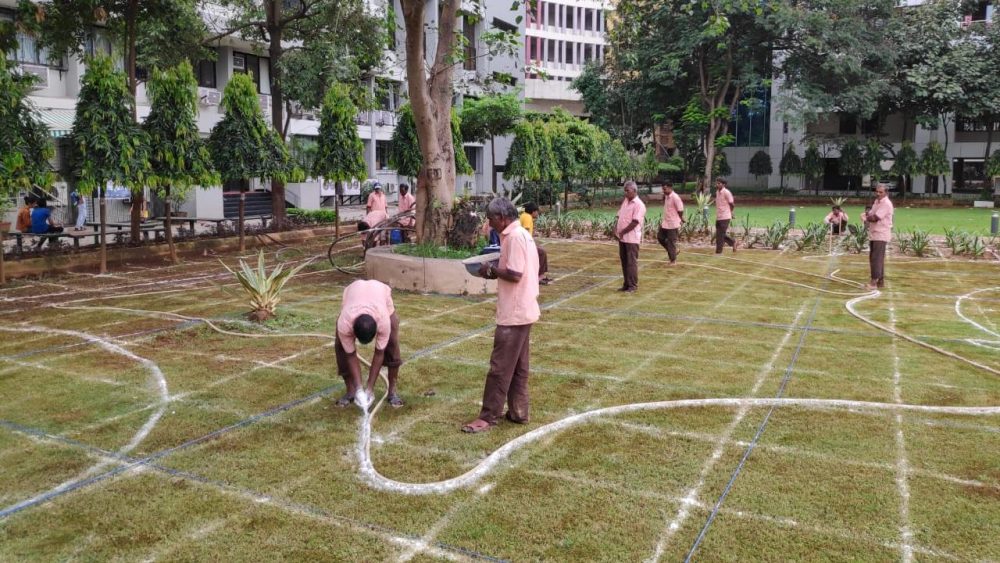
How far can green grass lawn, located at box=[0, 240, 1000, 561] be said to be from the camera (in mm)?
4074

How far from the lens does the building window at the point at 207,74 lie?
96.3 feet

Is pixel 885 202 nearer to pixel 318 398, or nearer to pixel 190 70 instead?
pixel 318 398

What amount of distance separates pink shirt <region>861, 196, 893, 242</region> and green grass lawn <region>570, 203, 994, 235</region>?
11.6 metres

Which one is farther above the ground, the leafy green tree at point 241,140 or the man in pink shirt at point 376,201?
the leafy green tree at point 241,140

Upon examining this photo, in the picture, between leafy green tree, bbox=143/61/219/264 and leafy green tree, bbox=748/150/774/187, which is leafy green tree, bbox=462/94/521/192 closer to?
leafy green tree, bbox=143/61/219/264

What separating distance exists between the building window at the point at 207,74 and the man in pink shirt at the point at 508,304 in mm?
27106

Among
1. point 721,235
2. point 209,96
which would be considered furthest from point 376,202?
point 209,96

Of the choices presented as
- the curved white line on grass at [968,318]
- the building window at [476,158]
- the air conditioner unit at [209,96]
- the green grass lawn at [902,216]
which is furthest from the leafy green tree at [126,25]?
the building window at [476,158]

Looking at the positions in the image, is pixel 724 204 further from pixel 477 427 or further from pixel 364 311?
pixel 364 311

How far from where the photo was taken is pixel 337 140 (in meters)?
17.5

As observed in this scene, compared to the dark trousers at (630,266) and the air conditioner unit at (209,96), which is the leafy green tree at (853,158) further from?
the dark trousers at (630,266)

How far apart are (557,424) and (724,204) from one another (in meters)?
11.4

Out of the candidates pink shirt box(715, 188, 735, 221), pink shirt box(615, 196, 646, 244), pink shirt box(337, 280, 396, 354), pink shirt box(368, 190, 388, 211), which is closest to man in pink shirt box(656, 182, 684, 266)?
pink shirt box(715, 188, 735, 221)

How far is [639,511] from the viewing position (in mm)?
4367
